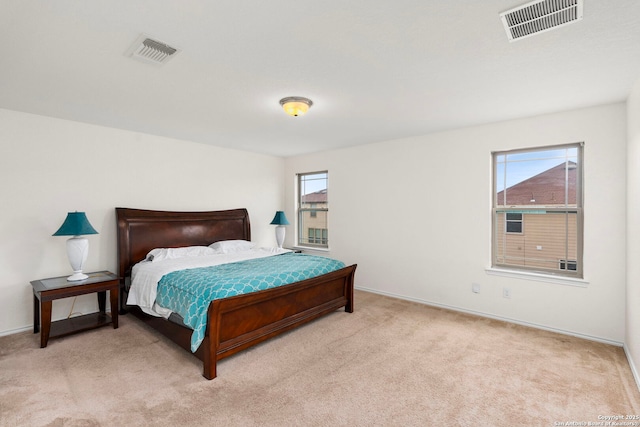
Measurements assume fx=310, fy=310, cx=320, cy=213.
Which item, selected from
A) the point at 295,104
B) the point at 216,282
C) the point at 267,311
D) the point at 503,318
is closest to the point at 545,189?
the point at 503,318

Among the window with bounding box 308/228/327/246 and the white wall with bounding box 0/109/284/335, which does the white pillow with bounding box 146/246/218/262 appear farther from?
the window with bounding box 308/228/327/246

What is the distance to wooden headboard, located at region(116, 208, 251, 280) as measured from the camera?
12.7 feet

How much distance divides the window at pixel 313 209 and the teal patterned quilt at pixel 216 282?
1.93 metres

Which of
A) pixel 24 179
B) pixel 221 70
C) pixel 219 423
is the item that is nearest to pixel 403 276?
pixel 219 423

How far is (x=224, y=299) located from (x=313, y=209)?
3.50 meters

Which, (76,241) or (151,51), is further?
(76,241)

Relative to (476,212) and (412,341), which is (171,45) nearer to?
(412,341)

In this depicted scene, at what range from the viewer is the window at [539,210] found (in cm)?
334

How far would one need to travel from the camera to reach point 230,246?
14.9 feet

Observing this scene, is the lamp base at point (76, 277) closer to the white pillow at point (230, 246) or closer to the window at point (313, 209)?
the white pillow at point (230, 246)

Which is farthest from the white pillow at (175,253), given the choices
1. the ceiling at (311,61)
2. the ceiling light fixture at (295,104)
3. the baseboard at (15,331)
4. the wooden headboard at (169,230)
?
the ceiling light fixture at (295,104)

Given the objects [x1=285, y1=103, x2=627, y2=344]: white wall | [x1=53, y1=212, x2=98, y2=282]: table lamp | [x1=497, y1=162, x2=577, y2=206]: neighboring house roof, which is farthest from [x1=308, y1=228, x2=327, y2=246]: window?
[x1=53, y1=212, x2=98, y2=282]: table lamp

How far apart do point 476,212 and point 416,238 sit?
0.88 metres

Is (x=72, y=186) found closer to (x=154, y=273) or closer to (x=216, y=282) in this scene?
(x=154, y=273)
